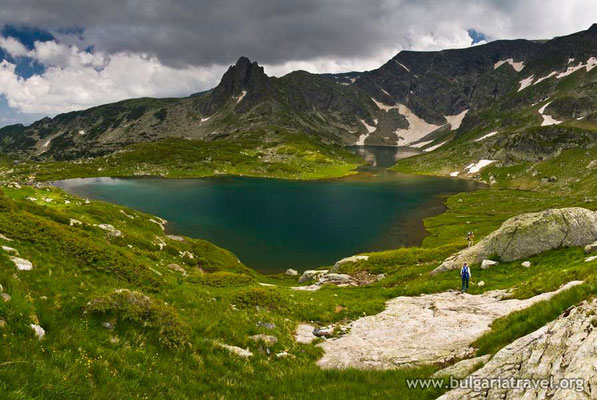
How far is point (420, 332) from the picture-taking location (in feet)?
62.2

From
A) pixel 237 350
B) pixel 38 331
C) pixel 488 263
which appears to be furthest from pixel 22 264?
pixel 488 263

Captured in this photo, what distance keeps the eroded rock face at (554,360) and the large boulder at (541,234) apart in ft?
86.4

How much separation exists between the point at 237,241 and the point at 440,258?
58.8 metres

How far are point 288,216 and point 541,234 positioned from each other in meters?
96.2

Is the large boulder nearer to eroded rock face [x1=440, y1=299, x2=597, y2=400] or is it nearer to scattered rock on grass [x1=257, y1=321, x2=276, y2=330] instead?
scattered rock on grass [x1=257, y1=321, x2=276, y2=330]

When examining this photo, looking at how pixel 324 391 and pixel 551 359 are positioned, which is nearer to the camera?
pixel 551 359

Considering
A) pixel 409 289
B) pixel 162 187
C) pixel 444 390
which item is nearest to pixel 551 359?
pixel 444 390

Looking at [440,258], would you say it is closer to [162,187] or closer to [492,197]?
[492,197]

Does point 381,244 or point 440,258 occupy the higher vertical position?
point 440,258

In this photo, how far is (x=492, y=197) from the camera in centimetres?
16700

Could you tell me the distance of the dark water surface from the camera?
88.8 metres

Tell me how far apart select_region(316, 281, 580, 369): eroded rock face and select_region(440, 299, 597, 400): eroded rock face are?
3683mm

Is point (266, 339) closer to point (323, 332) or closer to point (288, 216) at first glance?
point (323, 332)

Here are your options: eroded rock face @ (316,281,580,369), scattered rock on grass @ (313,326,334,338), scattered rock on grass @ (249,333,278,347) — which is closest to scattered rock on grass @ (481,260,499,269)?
eroded rock face @ (316,281,580,369)
